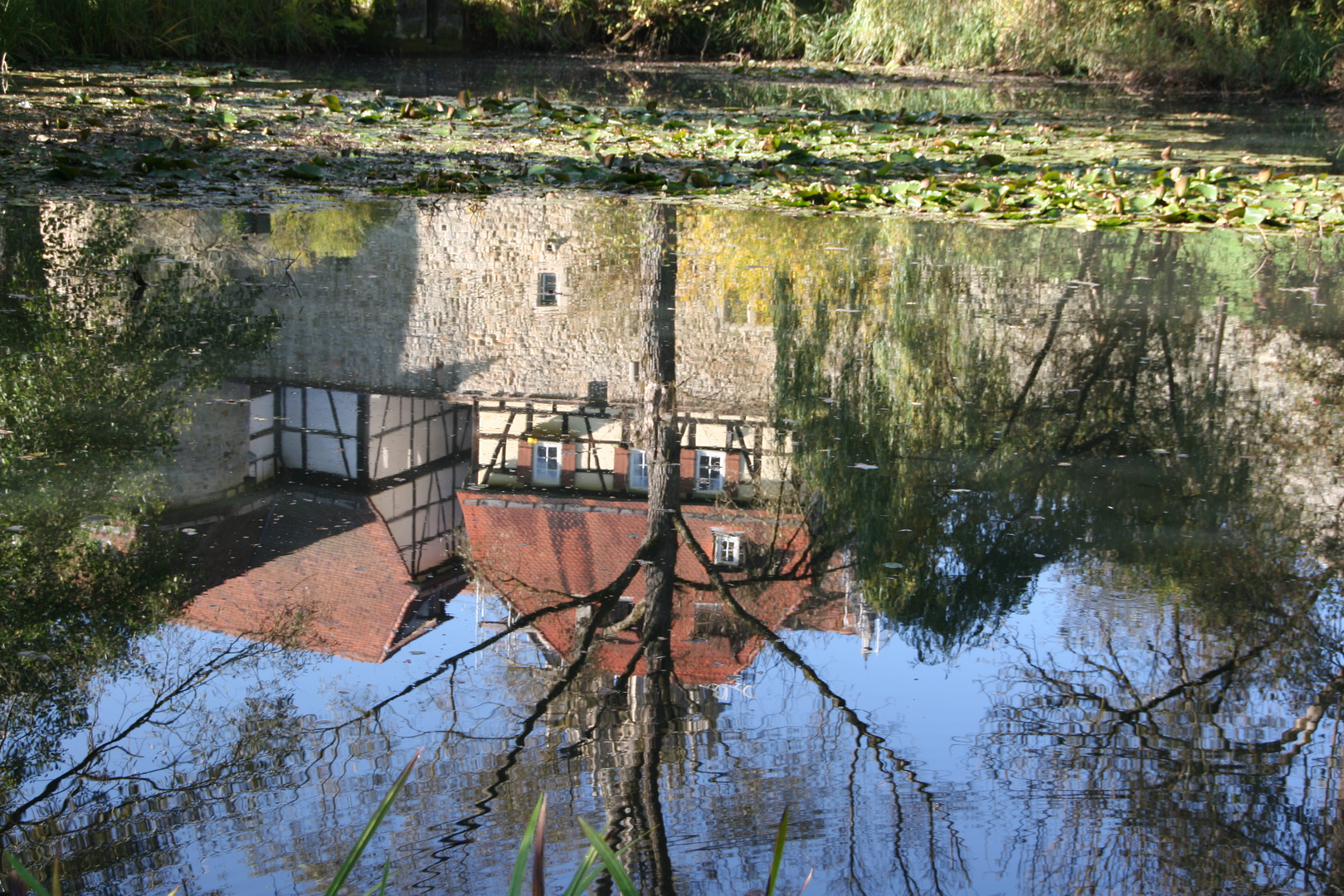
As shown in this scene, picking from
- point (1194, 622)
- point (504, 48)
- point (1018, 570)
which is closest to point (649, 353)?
point (1018, 570)

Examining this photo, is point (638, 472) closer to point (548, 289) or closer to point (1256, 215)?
point (548, 289)

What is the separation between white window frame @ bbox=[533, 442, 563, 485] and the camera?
341cm

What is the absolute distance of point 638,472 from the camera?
11.5 feet

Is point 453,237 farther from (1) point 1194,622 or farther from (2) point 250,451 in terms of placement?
(1) point 1194,622

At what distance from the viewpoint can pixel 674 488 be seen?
3.43 metres

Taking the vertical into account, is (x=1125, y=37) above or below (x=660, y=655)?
above

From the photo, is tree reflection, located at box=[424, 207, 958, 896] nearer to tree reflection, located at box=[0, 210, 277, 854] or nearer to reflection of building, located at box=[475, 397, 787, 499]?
reflection of building, located at box=[475, 397, 787, 499]

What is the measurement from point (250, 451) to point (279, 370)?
0.76 m

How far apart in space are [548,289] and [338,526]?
2438 mm

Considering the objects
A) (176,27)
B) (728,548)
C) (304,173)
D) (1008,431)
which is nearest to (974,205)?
(1008,431)

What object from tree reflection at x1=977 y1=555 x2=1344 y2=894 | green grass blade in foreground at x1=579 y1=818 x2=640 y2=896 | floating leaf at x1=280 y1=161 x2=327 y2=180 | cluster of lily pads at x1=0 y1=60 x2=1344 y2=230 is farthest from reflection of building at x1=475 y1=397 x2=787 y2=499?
floating leaf at x1=280 y1=161 x2=327 y2=180

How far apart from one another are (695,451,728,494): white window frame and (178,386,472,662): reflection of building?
682 millimetres

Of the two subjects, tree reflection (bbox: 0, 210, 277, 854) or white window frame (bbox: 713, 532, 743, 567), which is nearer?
tree reflection (bbox: 0, 210, 277, 854)

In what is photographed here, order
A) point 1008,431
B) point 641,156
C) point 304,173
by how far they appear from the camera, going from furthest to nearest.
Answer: point 641,156
point 304,173
point 1008,431
